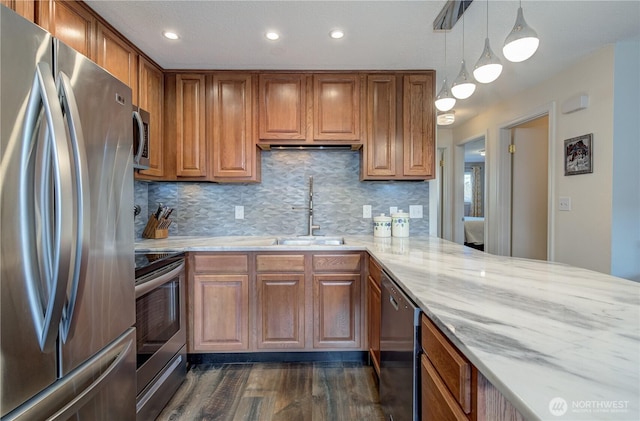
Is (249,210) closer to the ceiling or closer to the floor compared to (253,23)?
closer to the floor

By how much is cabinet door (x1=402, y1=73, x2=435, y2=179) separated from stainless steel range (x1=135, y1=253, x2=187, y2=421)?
200cm

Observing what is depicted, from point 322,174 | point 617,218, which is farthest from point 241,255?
point 617,218

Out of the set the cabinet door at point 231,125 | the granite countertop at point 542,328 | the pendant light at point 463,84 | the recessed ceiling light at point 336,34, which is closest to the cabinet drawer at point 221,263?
the cabinet door at point 231,125

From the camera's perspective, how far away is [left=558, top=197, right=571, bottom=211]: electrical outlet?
284 cm

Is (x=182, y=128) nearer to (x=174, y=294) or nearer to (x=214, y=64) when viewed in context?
(x=214, y=64)

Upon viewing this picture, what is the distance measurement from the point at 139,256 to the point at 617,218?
3427mm

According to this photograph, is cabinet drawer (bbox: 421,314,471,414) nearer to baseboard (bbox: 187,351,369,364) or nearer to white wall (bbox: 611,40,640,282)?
baseboard (bbox: 187,351,369,364)

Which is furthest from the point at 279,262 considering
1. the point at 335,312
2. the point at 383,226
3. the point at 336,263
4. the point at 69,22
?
the point at 69,22

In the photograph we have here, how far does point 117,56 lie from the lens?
211 centimetres

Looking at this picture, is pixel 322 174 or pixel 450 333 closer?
pixel 450 333

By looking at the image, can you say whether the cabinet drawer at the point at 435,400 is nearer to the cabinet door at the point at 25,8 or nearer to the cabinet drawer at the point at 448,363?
the cabinet drawer at the point at 448,363

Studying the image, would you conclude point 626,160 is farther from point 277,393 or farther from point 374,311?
point 277,393

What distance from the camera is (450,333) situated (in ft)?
2.58

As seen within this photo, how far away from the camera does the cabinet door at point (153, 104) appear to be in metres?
2.39
